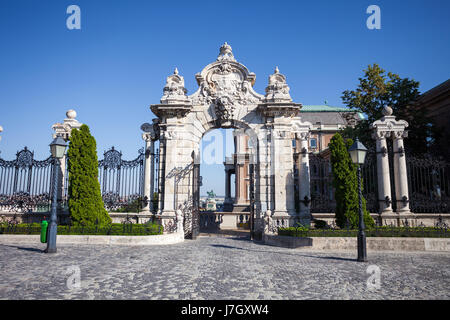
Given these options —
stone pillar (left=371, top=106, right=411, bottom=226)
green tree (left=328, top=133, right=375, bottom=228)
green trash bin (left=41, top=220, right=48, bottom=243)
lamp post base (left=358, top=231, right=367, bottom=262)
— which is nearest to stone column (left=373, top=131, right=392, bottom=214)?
stone pillar (left=371, top=106, right=411, bottom=226)

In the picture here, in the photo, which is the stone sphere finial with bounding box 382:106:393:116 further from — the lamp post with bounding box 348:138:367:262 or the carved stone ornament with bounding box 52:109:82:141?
the carved stone ornament with bounding box 52:109:82:141

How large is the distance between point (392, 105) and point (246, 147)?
2624 cm

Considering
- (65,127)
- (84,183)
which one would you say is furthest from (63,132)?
(84,183)

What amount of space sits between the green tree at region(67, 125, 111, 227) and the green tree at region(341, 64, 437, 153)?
16.9 meters

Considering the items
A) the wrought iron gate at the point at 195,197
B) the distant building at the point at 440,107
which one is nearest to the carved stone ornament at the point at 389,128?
the distant building at the point at 440,107

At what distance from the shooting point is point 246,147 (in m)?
44.9

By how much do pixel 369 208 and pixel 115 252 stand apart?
13.0m

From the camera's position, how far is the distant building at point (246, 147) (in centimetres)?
3981

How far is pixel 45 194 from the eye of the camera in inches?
635

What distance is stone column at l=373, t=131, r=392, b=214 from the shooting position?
48.5 feet

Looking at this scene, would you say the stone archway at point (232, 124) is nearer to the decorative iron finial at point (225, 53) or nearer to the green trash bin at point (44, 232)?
the decorative iron finial at point (225, 53)

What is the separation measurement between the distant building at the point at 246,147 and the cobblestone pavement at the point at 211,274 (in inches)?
1046

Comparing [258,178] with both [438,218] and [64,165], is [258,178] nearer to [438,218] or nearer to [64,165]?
[438,218]

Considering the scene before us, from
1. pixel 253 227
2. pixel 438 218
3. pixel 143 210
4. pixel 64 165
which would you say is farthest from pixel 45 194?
pixel 438 218
